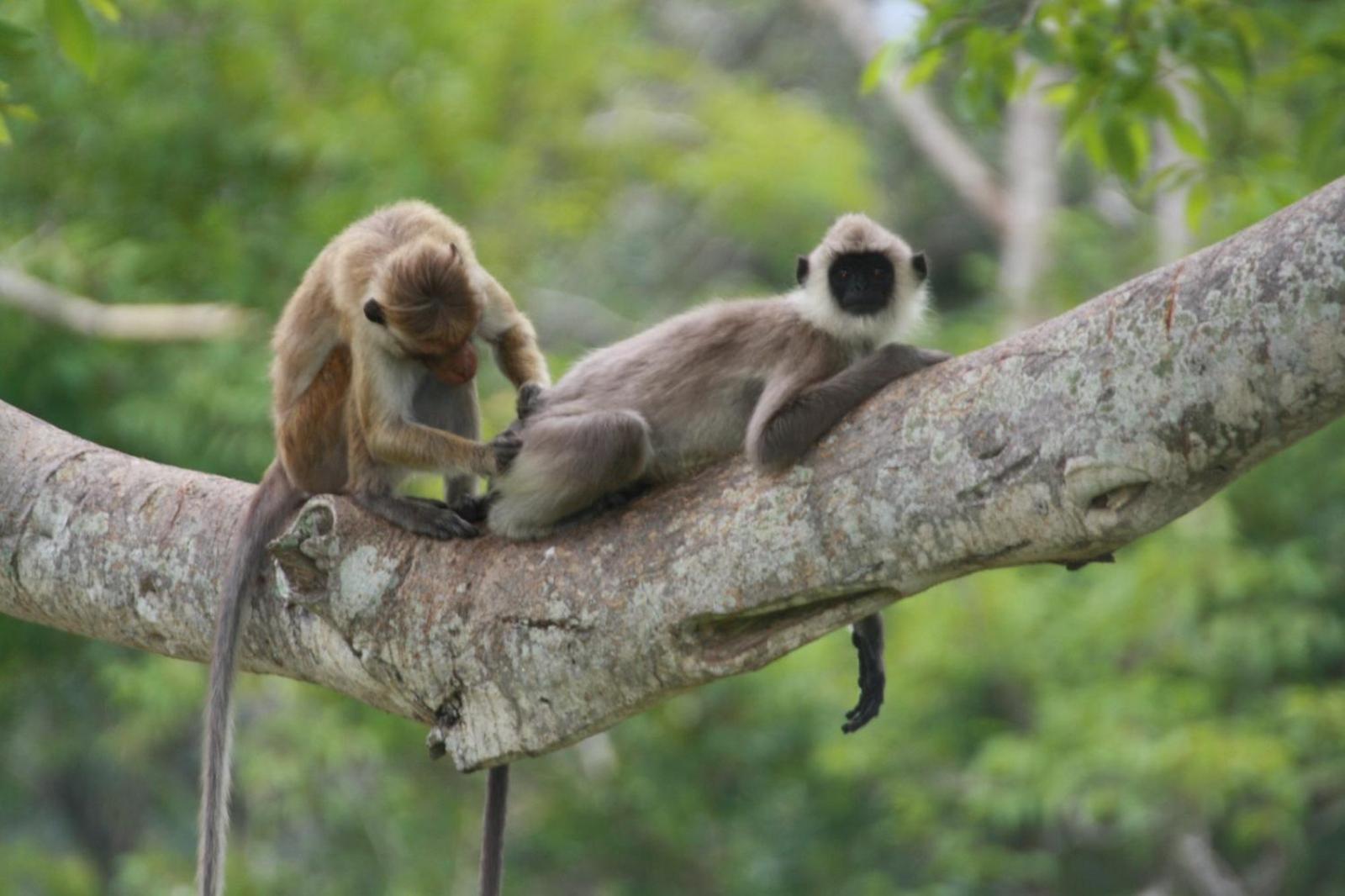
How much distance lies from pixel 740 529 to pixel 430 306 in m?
1.45

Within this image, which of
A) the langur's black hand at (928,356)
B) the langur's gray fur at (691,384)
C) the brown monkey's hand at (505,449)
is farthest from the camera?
the brown monkey's hand at (505,449)

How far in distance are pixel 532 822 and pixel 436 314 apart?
33.7 ft

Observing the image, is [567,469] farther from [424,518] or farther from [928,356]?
[928,356]

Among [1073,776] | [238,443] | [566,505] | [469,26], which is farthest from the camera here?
[469,26]

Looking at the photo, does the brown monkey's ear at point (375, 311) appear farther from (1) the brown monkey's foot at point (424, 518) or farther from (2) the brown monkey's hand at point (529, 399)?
(1) the brown monkey's foot at point (424, 518)

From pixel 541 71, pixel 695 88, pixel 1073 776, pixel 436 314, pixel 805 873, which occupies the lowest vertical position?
pixel 805 873

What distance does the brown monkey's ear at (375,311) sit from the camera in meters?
4.65

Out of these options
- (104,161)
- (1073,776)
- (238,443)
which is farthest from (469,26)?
(1073,776)

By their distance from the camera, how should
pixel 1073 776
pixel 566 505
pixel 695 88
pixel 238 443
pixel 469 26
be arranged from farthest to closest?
pixel 695 88
pixel 469 26
pixel 238 443
pixel 1073 776
pixel 566 505

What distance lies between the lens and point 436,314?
461 centimetres

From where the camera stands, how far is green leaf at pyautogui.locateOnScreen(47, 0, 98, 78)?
4.00 m

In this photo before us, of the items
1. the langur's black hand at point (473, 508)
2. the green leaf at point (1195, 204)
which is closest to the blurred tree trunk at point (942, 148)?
the green leaf at point (1195, 204)

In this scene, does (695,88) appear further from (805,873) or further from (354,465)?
(354,465)

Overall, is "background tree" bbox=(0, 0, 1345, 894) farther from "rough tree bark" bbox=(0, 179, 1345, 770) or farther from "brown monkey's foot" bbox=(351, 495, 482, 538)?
"brown monkey's foot" bbox=(351, 495, 482, 538)
